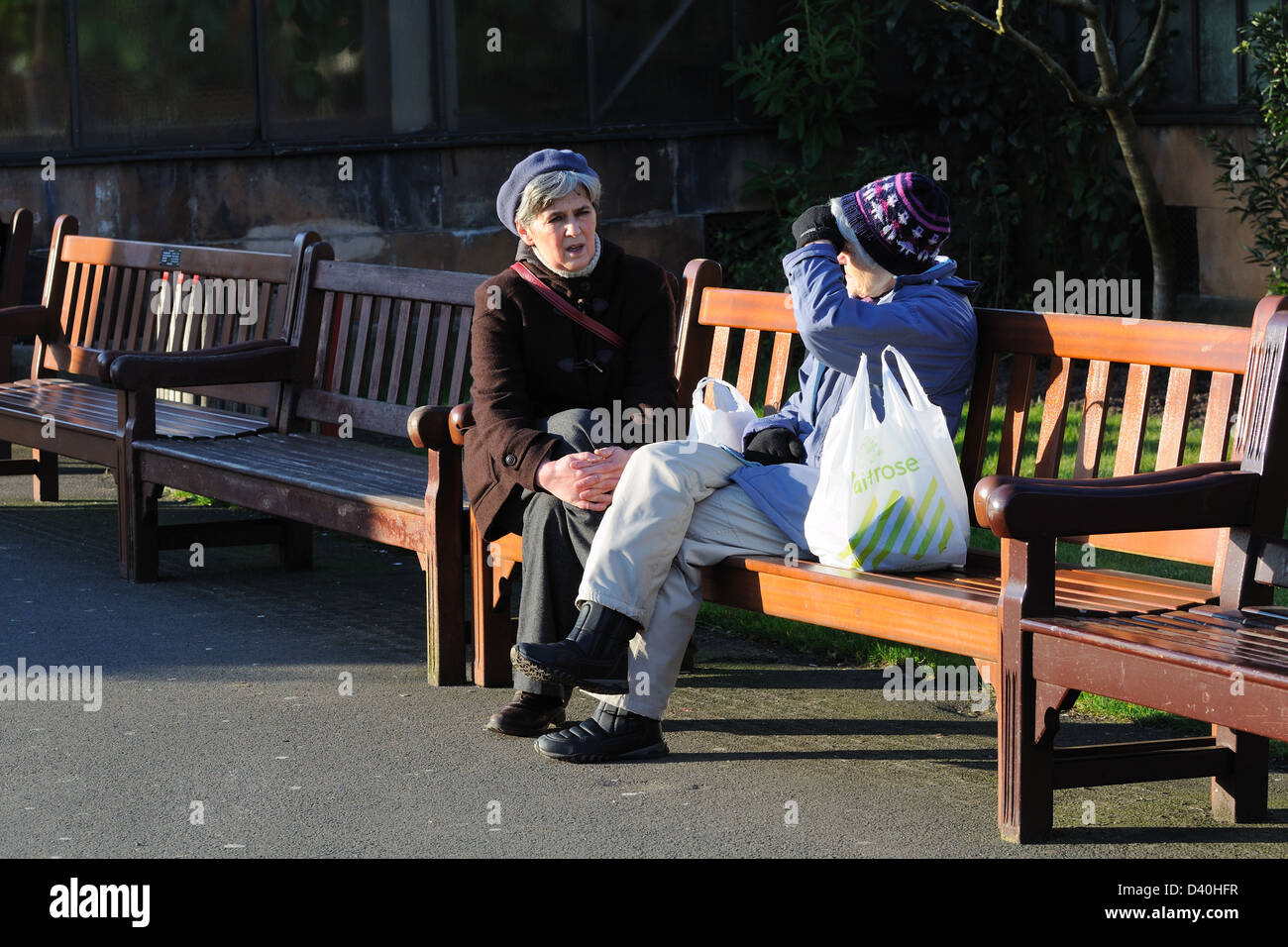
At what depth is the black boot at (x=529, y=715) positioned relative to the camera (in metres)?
4.83

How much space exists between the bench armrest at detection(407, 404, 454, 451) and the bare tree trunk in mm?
5806

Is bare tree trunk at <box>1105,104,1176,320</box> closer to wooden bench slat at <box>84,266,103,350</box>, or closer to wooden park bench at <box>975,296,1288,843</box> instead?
wooden bench slat at <box>84,266,103,350</box>

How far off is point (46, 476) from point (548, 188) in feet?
14.4

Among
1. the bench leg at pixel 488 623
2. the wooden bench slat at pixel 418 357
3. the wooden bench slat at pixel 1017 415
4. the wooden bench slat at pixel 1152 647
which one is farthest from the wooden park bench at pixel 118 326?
the wooden bench slat at pixel 1152 647

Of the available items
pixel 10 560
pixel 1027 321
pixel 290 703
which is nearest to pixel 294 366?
pixel 10 560

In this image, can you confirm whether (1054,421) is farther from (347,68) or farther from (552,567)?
(347,68)

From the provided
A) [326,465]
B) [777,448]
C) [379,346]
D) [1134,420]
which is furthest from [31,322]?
[1134,420]

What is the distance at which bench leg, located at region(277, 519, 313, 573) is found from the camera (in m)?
6.89

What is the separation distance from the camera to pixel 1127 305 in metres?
12.1

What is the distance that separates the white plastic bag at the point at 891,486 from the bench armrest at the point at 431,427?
1.42m

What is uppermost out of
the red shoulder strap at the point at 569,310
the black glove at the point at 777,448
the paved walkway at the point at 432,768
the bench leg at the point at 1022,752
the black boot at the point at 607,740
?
the red shoulder strap at the point at 569,310

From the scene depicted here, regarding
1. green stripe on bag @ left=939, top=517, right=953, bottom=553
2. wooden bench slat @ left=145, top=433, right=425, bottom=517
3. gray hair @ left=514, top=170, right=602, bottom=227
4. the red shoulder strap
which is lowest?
wooden bench slat @ left=145, top=433, right=425, bottom=517

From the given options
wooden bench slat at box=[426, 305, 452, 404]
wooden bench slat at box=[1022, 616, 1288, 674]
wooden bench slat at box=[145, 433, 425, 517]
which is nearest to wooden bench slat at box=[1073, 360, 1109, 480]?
wooden bench slat at box=[1022, 616, 1288, 674]

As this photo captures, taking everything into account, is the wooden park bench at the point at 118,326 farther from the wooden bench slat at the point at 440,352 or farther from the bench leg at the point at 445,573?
the bench leg at the point at 445,573
